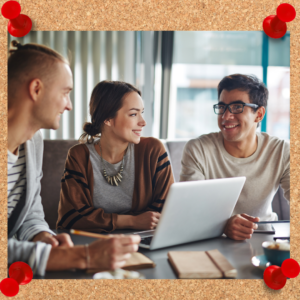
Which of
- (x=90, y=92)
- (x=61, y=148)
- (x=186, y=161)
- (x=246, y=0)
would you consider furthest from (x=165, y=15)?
(x=61, y=148)

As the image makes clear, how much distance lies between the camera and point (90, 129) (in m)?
1.28

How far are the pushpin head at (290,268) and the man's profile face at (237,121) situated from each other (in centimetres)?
56

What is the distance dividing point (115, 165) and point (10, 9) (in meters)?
0.65

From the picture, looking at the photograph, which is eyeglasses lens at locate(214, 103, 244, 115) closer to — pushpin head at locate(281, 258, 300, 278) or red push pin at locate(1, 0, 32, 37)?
pushpin head at locate(281, 258, 300, 278)

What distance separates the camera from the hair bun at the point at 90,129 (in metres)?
1.27

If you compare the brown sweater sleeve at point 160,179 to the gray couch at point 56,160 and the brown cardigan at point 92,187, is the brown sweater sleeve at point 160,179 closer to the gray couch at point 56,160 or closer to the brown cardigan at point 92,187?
the brown cardigan at point 92,187

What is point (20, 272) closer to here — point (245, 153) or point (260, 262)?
point (260, 262)

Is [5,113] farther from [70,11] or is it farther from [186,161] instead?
[186,161]

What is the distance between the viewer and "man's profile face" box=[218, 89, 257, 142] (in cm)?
112

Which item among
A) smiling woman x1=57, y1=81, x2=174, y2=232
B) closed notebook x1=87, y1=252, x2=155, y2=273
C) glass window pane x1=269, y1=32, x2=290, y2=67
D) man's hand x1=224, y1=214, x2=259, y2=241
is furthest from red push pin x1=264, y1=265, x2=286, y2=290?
glass window pane x1=269, y1=32, x2=290, y2=67

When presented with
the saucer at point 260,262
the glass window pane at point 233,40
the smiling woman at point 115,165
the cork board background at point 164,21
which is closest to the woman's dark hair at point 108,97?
the smiling woman at point 115,165

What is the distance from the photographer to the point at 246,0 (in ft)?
2.66

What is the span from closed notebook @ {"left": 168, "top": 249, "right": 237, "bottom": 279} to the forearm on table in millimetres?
215

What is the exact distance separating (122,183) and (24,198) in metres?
0.42
